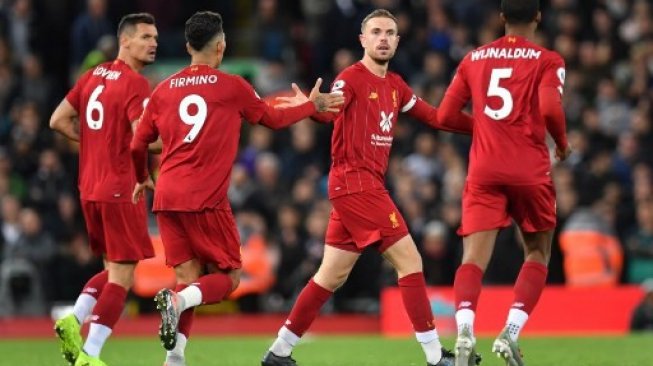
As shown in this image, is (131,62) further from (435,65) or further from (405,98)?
(435,65)

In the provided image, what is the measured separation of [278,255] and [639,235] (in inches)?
180

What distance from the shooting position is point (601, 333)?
17.8 metres

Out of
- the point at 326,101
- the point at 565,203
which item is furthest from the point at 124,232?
the point at 565,203

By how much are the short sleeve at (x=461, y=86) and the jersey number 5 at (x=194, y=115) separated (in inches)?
72.0

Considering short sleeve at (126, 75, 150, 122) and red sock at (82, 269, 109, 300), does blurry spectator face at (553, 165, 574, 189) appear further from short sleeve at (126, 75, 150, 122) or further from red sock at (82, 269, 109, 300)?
short sleeve at (126, 75, 150, 122)

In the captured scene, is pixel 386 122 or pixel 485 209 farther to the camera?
pixel 386 122

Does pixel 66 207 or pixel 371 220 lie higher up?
pixel 371 220

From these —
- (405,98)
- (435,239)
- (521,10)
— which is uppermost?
(521,10)

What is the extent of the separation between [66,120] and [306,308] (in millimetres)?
2655

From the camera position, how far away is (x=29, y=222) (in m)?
19.7

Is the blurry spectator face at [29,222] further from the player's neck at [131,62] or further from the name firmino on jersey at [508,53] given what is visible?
the name firmino on jersey at [508,53]

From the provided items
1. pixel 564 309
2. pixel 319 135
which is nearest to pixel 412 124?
pixel 319 135

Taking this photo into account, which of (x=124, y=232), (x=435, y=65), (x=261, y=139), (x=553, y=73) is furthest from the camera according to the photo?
(x=435, y=65)

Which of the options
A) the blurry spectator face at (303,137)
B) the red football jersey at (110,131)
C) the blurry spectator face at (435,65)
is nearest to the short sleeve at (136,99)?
the red football jersey at (110,131)
